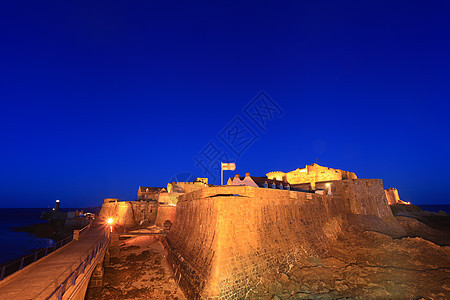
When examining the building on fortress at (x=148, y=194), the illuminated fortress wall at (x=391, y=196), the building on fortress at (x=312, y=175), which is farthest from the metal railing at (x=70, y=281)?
the illuminated fortress wall at (x=391, y=196)

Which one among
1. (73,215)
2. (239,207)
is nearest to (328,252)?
(239,207)

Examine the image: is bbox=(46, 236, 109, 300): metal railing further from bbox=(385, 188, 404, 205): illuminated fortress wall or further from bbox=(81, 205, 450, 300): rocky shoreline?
bbox=(385, 188, 404, 205): illuminated fortress wall

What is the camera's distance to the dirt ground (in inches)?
613

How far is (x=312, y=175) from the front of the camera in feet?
141

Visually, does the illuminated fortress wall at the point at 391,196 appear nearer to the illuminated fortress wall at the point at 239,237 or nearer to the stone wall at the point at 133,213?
the illuminated fortress wall at the point at 239,237

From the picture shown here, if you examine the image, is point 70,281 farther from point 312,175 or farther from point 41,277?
point 312,175

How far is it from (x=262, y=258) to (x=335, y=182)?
2294 centimetres

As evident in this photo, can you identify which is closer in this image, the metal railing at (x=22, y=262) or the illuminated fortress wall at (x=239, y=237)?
the metal railing at (x=22, y=262)

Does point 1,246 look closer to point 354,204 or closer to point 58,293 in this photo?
point 58,293

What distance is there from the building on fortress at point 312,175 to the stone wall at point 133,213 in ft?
86.8

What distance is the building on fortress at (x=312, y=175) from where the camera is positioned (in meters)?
41.5

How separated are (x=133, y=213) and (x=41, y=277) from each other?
28025mm

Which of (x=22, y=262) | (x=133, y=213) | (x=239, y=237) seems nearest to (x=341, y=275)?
(x=239, y=237)

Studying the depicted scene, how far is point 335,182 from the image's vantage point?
106 ft
